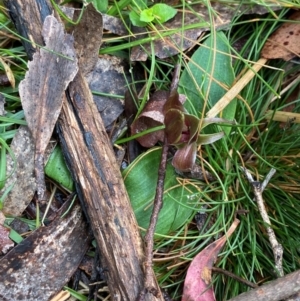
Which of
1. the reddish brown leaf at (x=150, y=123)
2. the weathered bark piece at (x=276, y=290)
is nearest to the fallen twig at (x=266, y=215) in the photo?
the weathered bark piece at (x=276, y=290)

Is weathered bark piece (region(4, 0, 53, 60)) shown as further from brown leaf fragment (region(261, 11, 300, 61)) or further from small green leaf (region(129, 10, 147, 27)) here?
brown leaf fragment (region(261, 11, 300, 61))

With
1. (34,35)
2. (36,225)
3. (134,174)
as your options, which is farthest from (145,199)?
(34,35)

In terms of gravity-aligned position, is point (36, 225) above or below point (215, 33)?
below

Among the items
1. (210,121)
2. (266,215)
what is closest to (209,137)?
(210,121)

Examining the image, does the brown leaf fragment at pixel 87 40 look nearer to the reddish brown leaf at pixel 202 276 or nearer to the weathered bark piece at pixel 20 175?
the weathered bark piece at pixel 20 175

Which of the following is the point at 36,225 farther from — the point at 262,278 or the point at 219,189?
the point at 262,278

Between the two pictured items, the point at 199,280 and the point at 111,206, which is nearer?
the point at 111,206

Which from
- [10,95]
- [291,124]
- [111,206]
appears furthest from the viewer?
[291,124]

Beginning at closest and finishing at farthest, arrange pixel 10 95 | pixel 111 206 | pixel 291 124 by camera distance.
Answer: pixel 111 206
pixel 10 95
pixel 291 124
